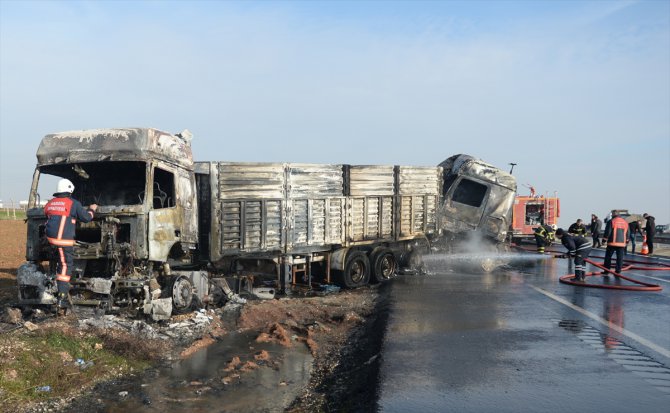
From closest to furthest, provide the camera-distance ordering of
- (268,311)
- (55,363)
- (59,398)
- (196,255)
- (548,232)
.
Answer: (59,398) → (55,363) → (268,311) → (196,255) → (548,232)

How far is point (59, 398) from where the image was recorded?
5672 mm

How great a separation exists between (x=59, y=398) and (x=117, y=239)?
3.77 m

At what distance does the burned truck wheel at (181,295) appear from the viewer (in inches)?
377

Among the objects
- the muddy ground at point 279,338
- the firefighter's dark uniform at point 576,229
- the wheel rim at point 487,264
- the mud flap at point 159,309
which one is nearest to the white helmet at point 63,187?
the muddy ground at point 279,338

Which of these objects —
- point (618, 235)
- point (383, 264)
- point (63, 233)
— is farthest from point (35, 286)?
point (618, 235)

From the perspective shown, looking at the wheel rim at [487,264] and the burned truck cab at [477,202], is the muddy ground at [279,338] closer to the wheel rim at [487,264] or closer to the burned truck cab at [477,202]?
the wheel rim at [487,264]

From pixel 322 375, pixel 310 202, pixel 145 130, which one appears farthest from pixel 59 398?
pixel 310 202

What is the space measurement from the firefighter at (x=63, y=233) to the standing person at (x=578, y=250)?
1084 centimetres

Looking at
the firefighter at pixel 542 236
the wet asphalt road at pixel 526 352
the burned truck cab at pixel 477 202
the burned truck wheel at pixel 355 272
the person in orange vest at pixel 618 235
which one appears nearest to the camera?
the wet asphalt road at pixel 526 352

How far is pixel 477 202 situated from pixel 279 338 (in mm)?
10947

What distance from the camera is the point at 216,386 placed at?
6371 mm

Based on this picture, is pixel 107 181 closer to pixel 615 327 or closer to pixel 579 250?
pixel 615 327

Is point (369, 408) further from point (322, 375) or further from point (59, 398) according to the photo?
point (59, 398)

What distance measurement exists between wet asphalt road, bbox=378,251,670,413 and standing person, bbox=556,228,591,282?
4.58ft
